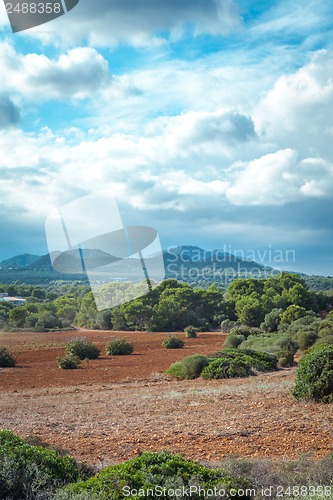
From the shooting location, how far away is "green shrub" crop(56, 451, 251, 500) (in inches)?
166

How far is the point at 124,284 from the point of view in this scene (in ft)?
183

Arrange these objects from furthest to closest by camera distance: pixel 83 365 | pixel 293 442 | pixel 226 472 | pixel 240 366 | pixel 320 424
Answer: pixel 83 365, pixel 240 366, pixel 320 424, pixel 293 442, pixel 226 472

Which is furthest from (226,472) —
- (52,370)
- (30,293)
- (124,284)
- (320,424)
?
(30,293)

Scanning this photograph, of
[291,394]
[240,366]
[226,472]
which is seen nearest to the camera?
[226,472]

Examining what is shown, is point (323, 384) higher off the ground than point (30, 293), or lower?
lower

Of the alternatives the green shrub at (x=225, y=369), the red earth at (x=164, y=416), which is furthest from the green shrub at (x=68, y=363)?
the green shrub at (x=225, y=369)

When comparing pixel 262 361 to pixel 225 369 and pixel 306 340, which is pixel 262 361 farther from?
pixel 306 340

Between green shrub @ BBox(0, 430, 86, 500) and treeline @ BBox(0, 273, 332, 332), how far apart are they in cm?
4013

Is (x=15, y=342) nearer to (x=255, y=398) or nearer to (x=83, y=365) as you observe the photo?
(x=83, y=365)

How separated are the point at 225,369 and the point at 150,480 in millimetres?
13731

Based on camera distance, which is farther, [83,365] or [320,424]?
[83,365]

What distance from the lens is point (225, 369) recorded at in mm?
17766

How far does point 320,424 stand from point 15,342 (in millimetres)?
32316

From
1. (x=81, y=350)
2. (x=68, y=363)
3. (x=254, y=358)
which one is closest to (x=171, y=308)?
(x=81, y=350)
